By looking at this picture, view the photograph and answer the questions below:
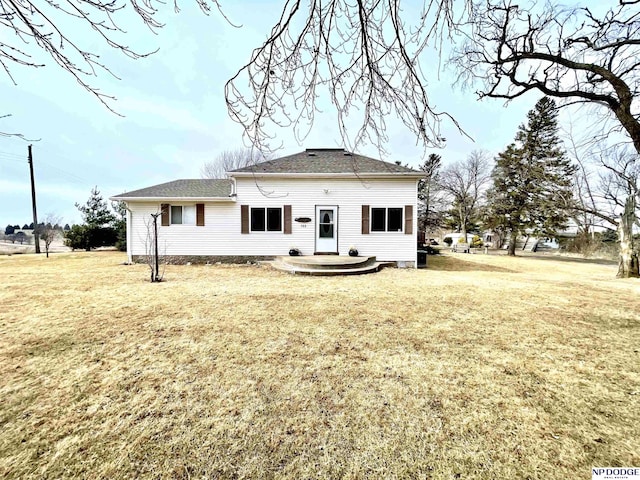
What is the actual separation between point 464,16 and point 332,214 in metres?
9.30

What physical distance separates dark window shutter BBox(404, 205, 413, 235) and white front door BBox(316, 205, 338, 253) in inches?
115

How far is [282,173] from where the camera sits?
11.1 metres

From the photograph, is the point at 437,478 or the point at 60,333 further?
the point at 60,333

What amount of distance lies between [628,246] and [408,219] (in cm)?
813

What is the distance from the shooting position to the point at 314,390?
270 centimetres

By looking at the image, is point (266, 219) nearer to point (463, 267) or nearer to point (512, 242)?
point (463, 267)

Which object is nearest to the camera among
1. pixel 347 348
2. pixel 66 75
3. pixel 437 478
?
pixel 437 478

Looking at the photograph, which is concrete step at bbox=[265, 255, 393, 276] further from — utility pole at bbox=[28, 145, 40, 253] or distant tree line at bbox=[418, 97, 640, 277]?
utility pole at bbox=[28, 145, 40, 253]

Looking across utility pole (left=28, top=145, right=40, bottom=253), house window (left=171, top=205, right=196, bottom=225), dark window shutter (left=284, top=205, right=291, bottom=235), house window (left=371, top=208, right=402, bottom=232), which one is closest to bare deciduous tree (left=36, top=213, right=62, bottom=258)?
utility pole (left=28, top=145, right=40, bottom=253)

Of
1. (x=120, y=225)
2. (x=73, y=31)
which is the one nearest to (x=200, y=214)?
(x=73, y=31)

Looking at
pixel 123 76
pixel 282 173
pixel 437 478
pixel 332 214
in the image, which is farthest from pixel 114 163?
pixel 437 478

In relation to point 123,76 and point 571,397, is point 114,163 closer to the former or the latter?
point 123,76

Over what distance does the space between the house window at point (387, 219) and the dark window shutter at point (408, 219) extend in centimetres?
21

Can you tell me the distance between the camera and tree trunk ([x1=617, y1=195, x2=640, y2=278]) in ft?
33.1
